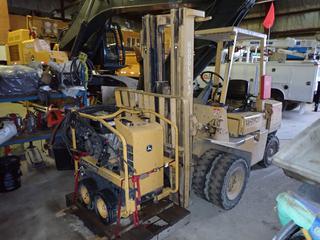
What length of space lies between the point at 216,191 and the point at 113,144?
4.36 ft

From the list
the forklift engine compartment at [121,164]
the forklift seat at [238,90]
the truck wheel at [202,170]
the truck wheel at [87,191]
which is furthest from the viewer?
the forklift seat at [238,90]

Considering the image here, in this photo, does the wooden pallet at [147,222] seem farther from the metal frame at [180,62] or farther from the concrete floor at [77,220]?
the metal frame at [180,62]

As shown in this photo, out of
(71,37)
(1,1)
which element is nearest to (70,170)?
(71,37)

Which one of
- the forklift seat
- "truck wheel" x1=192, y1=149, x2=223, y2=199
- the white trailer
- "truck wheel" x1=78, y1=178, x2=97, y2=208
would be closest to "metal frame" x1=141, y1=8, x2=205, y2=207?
"truck wheel" x1=192, y1=149, x2=223, y2=199

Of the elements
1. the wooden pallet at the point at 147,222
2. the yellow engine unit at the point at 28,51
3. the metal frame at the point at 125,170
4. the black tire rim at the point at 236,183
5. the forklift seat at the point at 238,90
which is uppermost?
the yellow engine unit at the point at 28,51

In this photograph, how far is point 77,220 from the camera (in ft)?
9.36

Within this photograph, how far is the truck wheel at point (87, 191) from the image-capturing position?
2.78 m

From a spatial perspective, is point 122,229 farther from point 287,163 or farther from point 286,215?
point 287,163

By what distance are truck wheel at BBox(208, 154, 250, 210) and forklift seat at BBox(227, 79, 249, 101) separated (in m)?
1.72

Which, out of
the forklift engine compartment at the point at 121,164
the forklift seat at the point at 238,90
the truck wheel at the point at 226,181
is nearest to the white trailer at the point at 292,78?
the forklift seat at the point at 238,90

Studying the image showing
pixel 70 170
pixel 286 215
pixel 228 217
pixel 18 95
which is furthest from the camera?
pixel 70 170

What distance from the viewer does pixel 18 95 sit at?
3512mm

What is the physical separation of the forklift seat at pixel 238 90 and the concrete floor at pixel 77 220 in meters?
1.49

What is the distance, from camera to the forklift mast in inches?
158
